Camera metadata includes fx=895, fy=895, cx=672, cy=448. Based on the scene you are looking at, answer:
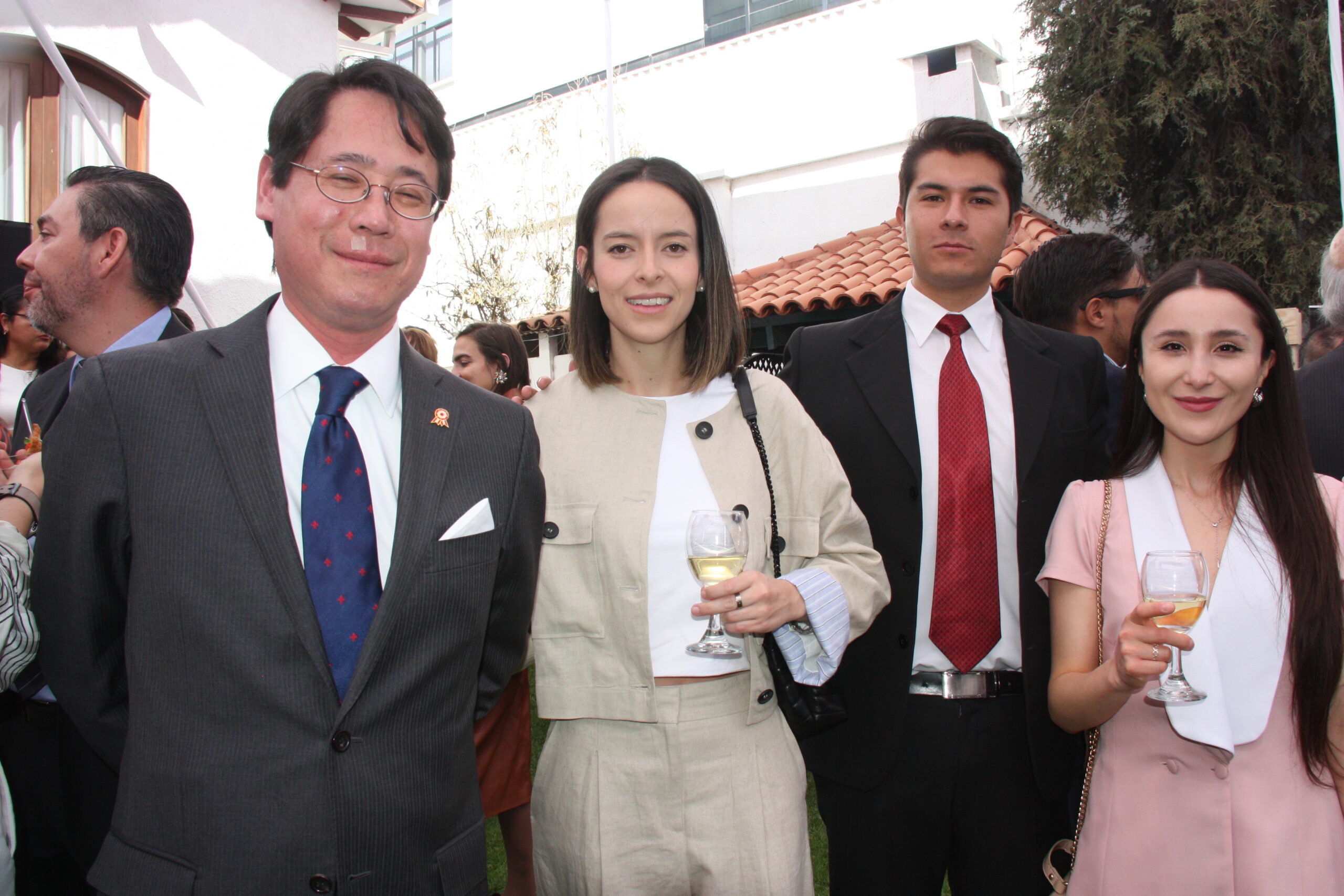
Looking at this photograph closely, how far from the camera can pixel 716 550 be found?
1.98m

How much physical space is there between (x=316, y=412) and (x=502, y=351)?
3822mm

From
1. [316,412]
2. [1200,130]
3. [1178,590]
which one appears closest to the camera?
[316,412]

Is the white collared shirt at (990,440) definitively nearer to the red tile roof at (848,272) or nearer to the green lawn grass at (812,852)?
the green lawn grass at (812,852)

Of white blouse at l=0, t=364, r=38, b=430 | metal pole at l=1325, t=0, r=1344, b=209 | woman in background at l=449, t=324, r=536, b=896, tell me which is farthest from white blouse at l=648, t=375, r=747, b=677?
metal pole at l=1325, t=0, r=1344, b=209

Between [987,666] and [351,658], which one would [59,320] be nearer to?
[351,658]

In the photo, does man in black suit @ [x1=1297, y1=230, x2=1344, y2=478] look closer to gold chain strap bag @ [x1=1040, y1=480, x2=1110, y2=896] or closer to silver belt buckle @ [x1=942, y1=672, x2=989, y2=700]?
gold chain strap bag @ [x1=1040, y1=480, x2=1110, y2=896]

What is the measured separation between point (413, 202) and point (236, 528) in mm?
806

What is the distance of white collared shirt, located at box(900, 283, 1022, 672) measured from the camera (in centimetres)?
258

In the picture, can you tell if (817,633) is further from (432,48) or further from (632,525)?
(432,48)

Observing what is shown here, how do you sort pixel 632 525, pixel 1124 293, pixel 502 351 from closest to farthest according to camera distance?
pixel 632 525, pixel 1124 293, pixel 502 351

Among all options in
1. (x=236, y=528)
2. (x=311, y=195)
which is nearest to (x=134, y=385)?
(x=236, y=528)

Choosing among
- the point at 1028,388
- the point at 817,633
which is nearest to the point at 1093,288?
the point at 1028,388

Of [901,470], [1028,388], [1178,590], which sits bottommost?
[1178,590]

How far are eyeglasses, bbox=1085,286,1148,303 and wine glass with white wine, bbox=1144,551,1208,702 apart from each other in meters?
2.00
